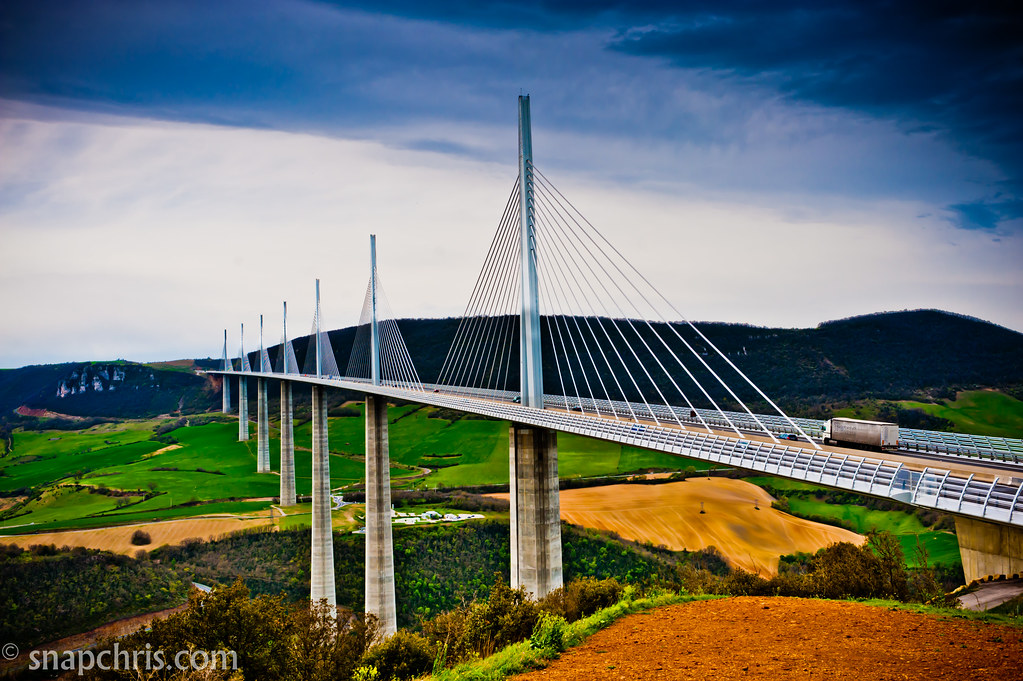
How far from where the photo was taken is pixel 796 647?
34.2ft

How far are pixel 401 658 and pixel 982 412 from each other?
197 ft

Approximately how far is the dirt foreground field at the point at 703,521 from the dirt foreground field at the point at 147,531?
26184mm

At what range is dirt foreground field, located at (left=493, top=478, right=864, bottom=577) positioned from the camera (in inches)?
1724

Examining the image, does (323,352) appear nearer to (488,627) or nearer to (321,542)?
(321,542)

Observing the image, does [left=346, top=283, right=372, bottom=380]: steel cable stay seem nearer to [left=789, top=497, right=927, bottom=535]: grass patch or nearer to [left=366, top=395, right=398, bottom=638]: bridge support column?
[left=366, top=395, right=398, bottom=638]: bridge support column

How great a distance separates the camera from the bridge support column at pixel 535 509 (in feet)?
71.1

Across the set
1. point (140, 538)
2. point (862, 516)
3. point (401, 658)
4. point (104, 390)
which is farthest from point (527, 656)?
point (104, 390)

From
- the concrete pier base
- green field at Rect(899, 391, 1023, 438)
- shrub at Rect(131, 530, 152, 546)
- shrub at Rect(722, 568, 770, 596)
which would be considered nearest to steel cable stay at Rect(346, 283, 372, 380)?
shrub at Rect(131, 530, 152, 546)

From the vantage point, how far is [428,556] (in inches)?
1587

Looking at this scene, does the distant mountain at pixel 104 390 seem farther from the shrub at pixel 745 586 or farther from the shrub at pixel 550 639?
the shrub at pixel 550 639

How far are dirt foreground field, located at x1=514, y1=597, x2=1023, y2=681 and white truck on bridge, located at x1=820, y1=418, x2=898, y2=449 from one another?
3554 millimetres

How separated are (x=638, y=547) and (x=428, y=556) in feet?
47.9

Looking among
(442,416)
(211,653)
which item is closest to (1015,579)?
(211,653)

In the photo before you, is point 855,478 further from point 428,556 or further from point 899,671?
point 428,556
